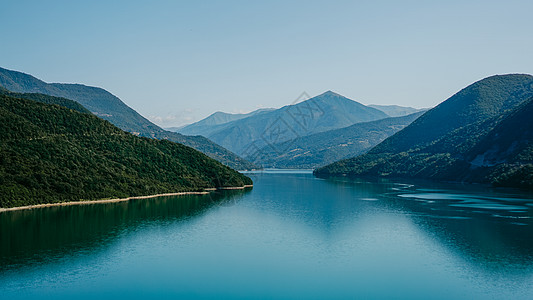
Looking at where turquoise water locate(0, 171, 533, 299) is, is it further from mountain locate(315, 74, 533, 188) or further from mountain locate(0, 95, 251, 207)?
mountain locate(315, 74, 533, 188)

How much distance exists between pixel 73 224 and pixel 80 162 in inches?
1106

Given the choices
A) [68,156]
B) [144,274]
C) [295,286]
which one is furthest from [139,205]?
[295,286]

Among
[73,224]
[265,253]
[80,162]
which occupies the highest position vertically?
[80,162]

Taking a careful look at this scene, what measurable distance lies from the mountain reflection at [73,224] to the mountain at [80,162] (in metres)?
4.47

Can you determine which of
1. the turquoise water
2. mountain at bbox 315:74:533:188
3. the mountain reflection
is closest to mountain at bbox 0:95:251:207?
the mountain reflection

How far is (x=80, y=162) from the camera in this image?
259ft

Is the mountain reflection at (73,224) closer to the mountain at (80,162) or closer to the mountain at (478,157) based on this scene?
the mountain at (80,162)

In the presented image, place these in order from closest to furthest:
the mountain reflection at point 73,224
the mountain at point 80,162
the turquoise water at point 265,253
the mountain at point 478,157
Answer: the turquoise water at point 265,253 < the mountain reflection at point 73,224 < the mountain at point 80,162 < the mountain at point 478,157

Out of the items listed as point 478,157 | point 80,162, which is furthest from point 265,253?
point 478,157

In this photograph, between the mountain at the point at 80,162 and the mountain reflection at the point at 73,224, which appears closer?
the mountain reflection at the point at 73,224

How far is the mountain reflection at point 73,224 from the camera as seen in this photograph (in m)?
39.2

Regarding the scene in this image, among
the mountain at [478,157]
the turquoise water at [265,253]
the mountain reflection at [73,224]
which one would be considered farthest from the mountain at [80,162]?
the mountain at [478,157]

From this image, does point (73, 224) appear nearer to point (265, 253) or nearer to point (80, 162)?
point (265, 253)

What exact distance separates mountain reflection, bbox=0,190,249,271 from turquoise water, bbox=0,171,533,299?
0.46ft
